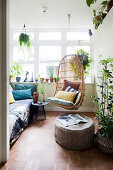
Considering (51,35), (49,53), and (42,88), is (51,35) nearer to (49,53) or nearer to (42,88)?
(49,53)

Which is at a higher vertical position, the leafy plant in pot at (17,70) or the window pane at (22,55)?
the window pane at (22,55)

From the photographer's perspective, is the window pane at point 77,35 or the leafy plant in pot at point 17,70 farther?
the window pane at point 77,35

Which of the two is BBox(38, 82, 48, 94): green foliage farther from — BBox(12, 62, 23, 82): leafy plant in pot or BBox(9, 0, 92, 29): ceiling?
BBox(9, 0, 92, 29): ceiling

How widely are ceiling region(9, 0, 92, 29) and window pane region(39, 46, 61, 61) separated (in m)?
0.63

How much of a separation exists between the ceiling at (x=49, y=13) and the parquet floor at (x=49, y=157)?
2.74 meters

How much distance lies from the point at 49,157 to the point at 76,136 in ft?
1.48

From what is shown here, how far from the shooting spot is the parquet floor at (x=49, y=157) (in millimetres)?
1410

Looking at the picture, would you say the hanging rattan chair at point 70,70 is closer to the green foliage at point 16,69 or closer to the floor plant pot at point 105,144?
the green foliage at point 16,69

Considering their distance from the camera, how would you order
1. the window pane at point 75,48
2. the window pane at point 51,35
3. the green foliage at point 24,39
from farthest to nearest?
1. the window pane at point 51,35
2. the window pane at point 75,48
3. the green foliage at point 24,39

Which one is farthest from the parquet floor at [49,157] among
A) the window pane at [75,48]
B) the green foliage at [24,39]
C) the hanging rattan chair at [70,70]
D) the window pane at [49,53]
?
the window pane at [75,48]

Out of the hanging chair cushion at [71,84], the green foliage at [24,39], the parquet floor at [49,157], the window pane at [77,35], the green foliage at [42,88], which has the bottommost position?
the parquet floor at [49,157]

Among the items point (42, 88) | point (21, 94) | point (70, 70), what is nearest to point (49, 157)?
point (42, 88)

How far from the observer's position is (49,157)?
1574mm

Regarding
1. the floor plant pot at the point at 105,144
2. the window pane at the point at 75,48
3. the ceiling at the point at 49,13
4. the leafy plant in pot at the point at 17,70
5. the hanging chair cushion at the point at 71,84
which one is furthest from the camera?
the window pane at the point at 75,48
